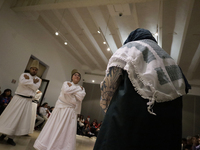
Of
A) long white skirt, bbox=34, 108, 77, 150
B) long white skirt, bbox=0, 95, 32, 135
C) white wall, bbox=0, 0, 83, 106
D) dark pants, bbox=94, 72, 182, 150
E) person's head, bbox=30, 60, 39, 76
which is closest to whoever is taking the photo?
dark pants, bbox=94, 72, 182, 150

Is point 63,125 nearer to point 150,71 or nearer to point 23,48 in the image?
point 150,71

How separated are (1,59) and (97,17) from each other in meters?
3.96

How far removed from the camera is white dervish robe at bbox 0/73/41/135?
2693 millimetres

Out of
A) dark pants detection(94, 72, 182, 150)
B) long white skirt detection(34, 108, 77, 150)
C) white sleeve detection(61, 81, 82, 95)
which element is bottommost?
long white skirt detection(34, 108, 77, 150)

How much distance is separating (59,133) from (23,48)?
5.26 meters

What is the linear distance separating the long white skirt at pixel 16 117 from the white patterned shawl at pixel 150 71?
2.54m

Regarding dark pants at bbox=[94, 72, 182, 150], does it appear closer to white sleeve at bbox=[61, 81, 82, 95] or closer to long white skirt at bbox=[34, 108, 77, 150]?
long white skirt at bbox=[34, 108, 77, 150]

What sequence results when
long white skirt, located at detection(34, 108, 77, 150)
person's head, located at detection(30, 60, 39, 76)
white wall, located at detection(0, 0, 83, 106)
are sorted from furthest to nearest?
white wall, located at detection(0, 0, 83, 106) → person's head, located at detection(30, 60, 39, 76) → long white skirt, located at detection(34, 108, 77, 150)

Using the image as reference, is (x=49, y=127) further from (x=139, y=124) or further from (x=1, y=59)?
(x=1, y=59)

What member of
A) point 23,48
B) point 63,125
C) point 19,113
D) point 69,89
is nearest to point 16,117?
point 19,113

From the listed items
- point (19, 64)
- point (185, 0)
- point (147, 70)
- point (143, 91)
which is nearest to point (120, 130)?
point (143, 91)

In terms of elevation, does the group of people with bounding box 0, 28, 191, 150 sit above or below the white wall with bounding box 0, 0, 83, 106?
below

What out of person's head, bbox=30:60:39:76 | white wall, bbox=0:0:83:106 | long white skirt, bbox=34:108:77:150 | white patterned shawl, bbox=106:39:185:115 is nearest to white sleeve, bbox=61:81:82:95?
long white skirt, bbox=34:108:77:150

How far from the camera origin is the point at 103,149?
2.91 feet
